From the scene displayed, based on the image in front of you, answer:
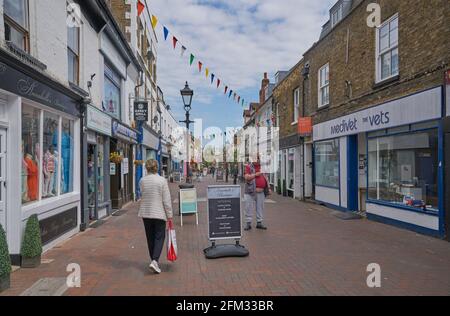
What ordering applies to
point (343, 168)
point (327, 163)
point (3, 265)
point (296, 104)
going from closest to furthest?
point (3, 265), point (343, 168), point (327, 163), point (296, 104)

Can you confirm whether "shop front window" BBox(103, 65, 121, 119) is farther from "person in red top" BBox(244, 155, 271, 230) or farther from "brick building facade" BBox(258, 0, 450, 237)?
"brick building facade" BBox(258, 0, 450, 237)

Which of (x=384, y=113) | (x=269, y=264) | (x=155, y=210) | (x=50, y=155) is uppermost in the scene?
(x=384, y=113)

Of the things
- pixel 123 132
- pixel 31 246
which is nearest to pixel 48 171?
pixel 31 246

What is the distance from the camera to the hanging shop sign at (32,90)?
618cm

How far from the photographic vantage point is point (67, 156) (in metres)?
9.77

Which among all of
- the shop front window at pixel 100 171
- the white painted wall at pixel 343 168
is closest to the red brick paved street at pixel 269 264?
the shop front window at pixel 100 171

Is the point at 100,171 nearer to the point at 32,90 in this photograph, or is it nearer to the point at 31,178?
the point at 31,178

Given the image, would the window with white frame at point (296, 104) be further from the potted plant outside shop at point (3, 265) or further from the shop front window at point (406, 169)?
the potted plant outside shop at point (3, 265)

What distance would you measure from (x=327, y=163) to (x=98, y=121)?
926 centimetres

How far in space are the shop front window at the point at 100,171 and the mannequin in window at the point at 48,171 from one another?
148 inches

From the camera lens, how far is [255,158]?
10.9m

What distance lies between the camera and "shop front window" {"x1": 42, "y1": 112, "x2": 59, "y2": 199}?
834cm

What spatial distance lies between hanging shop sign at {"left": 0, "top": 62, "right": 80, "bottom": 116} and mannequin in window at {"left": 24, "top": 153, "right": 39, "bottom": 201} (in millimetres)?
1140
